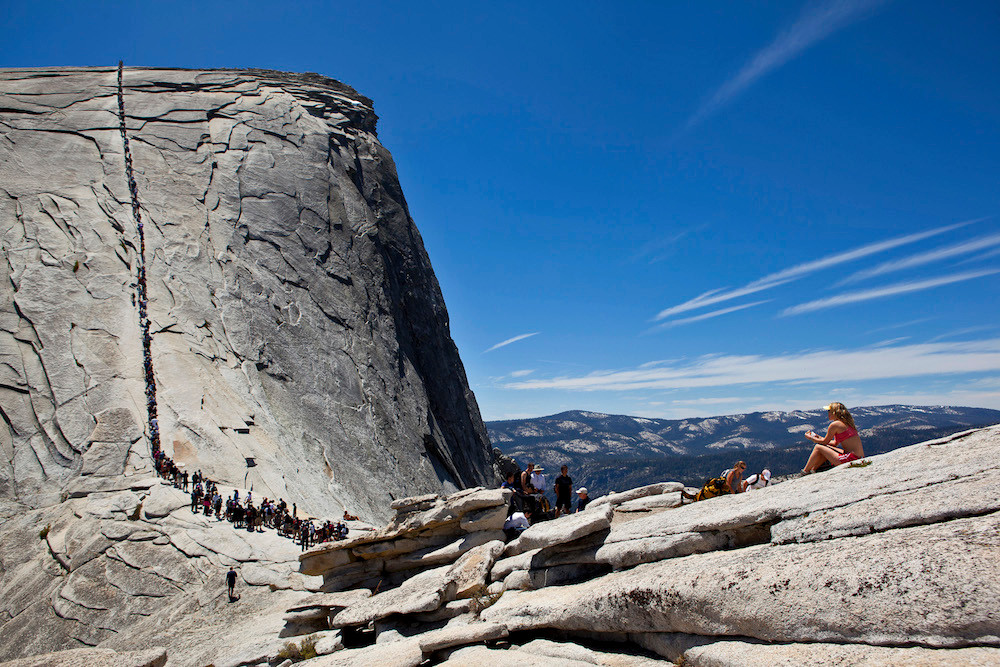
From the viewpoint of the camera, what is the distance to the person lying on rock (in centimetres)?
1028

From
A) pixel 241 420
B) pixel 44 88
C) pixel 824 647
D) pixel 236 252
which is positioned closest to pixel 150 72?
pixel 44 88

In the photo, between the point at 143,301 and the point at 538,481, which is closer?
the point at 538,481

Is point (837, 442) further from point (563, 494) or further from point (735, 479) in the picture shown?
point (563, 494)

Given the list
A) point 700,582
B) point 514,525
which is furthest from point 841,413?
point 514,525

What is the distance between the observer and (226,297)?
143 feet

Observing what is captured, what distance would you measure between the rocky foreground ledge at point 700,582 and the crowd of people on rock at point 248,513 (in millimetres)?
7476

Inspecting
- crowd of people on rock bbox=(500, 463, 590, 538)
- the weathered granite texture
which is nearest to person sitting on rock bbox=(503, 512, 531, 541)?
crowd of people on rock bbox=(500, 463, 590, 538)

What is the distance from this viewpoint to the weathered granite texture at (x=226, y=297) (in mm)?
32062

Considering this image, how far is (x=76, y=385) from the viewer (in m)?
32.6

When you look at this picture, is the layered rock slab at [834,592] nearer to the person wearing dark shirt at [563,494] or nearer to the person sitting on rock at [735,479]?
the person sitting on rock at [735,479]

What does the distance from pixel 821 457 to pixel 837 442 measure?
404mm

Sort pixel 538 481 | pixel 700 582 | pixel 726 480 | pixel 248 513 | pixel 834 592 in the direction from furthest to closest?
pixel 248 513, pixel 538 481, pixel 726 480, pixel 700 582, pixel 834 592

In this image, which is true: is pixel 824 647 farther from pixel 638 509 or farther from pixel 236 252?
pixel 236 252

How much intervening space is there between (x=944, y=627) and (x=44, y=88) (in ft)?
241
